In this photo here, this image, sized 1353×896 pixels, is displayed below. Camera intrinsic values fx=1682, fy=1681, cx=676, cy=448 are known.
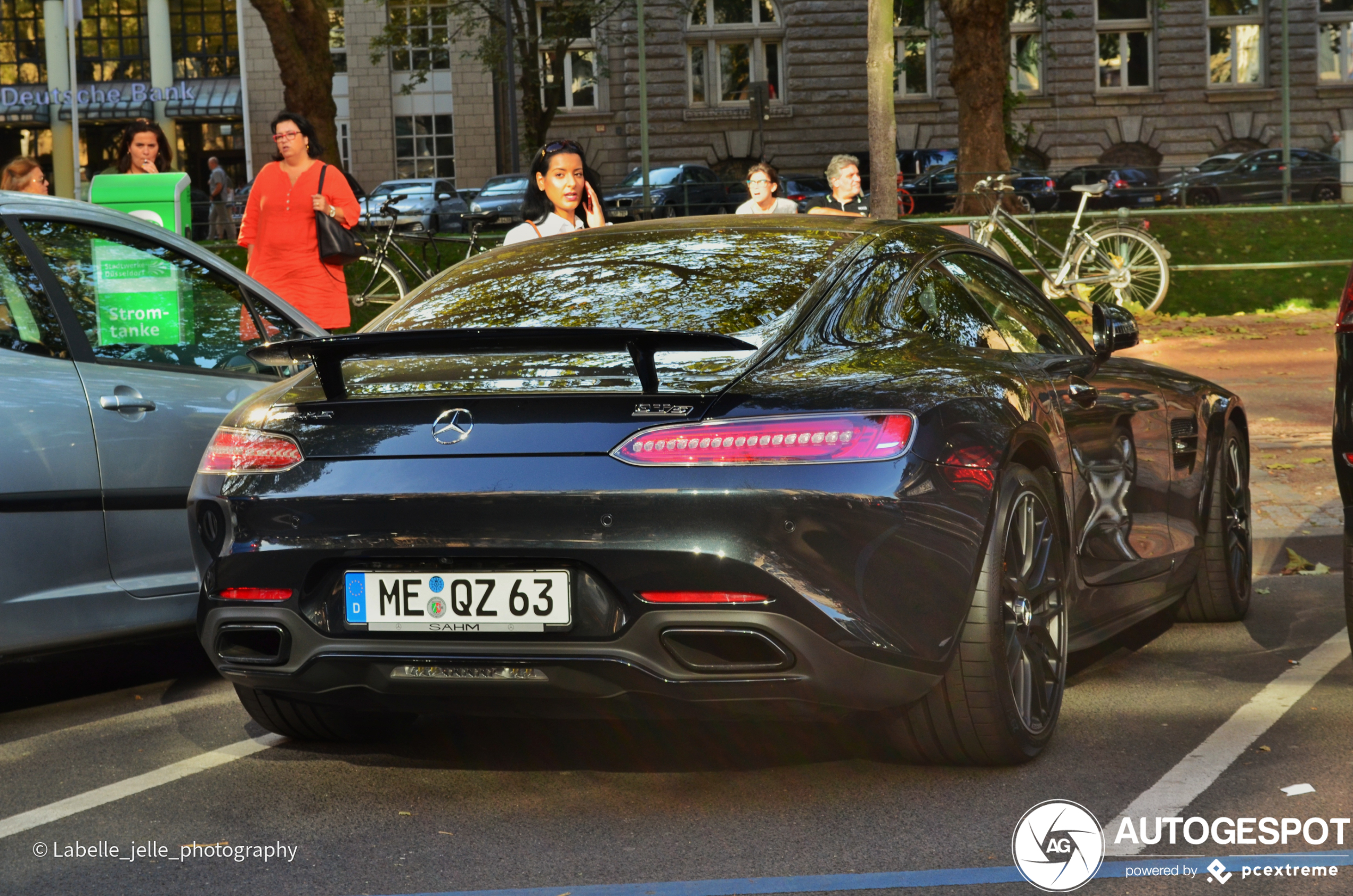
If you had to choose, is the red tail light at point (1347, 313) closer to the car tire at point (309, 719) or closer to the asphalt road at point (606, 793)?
the asphalt road at point (606, 793)

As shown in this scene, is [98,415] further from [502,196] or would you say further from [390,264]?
[502,196]

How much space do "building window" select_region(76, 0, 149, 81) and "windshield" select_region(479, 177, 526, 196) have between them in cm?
1940

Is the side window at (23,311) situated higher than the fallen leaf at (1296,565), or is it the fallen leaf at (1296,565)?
the side window at (23,311)

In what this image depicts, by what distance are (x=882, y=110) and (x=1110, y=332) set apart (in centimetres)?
651

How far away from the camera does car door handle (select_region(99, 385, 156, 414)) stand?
5.11m

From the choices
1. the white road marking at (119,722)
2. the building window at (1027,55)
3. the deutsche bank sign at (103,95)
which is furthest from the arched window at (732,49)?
the white road marking at (119,722)

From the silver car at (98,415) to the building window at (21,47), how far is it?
4683cm

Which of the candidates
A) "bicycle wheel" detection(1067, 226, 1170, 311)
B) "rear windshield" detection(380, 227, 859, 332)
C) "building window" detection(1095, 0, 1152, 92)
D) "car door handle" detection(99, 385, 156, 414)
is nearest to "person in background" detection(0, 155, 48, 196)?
"car door handle" detection(99, 385, 156, 414)

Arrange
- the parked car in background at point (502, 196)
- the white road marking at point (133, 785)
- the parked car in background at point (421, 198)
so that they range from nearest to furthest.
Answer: the white road marking at point (133, 785) < the parked car in background at point (502, 196) < the parked car in background at point (421, 198)

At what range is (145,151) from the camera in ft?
32.5

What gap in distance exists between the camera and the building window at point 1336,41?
154 ft

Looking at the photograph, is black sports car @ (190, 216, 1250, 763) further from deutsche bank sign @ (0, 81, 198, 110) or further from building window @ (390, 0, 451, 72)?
deutsche bank sign @ (0, 81, 198, 110)

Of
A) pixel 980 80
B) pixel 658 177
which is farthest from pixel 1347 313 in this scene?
pixel 658 177

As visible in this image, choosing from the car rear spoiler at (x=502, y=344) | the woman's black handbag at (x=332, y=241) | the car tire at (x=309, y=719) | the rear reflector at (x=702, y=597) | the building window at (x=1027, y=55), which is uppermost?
the building window at (x=1027, y=55)
